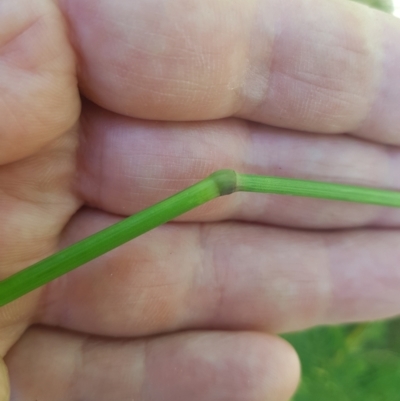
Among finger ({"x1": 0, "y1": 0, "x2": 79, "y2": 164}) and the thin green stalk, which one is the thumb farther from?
finger ({"x1": 0, "y1": 0, "x2": 79, "y2": 164})

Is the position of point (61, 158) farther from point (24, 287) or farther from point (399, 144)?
point (399, 144)

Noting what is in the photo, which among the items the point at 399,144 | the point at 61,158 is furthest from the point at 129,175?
the point at 399,144

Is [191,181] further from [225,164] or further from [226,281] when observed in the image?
[226,281]

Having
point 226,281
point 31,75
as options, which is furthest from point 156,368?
point 31,75

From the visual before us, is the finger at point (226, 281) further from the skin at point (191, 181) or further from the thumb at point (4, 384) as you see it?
the thumb at point (4, 384)

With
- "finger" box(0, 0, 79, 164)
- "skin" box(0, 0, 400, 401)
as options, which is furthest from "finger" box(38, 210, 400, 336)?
"finger" box(0, 0, 79, 164)

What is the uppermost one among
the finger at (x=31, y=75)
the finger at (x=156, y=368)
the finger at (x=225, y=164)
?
the finger at (x=31, y=75)

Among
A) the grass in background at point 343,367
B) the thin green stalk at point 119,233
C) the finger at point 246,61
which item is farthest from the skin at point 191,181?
the grass in background at point 343,367
